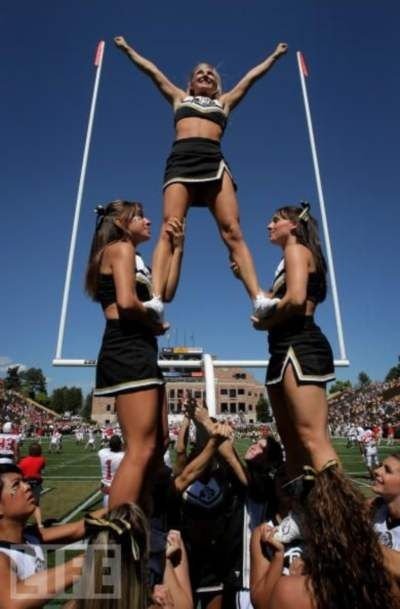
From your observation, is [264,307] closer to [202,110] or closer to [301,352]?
[301,352]

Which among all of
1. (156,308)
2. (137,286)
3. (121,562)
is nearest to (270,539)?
(121,562)

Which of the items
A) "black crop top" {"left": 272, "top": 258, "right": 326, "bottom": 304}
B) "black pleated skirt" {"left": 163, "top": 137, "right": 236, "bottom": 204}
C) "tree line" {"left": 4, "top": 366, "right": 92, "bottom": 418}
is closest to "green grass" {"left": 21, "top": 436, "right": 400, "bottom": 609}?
"black crop top" {"left": 272, "top": 258, "right": 326, "bottom": 304}

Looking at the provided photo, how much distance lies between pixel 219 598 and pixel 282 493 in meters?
1.02

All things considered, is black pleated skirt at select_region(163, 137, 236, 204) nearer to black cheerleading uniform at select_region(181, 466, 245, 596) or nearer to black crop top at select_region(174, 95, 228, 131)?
black crop top at select_region(174, 95, 228, 131)

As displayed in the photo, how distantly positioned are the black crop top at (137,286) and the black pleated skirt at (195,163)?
2.67ft

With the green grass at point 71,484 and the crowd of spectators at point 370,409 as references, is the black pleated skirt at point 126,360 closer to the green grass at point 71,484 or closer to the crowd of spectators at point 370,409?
the green grass at point 71,484

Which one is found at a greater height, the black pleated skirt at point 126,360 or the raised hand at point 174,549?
the black pleated skirt at point 126,360

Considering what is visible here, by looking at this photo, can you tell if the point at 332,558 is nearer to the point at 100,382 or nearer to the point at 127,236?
the point at 100,382

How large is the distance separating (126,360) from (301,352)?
3.11ft

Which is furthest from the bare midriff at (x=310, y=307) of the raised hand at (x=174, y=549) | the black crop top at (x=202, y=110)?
the black crop top at (x=202, y=110)

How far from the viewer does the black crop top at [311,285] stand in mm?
3025

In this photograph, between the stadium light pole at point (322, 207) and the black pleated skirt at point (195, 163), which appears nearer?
the black pleated skirt at point (195, 163)

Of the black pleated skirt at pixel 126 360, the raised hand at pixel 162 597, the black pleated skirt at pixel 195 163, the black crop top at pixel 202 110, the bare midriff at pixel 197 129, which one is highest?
the black crop top at pixel 202 110

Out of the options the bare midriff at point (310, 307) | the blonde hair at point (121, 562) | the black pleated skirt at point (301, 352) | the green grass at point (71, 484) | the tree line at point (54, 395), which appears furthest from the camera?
the tree line at point (54, 395)
